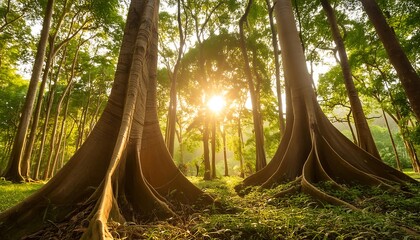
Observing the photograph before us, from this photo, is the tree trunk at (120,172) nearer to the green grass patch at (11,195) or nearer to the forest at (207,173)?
the forest at (207,173)

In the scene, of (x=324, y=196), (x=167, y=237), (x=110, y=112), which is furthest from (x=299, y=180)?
(x=110, y=112)

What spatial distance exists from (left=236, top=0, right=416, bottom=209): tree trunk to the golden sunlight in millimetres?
11433

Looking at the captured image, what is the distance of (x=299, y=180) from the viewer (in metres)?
4.43

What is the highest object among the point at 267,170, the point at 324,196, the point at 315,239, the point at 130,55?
the point at 130,55

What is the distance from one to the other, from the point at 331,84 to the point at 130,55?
68.6 ft

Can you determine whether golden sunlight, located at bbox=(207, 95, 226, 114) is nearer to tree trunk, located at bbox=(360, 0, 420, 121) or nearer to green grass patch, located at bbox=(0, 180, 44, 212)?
green grass patch, located at bbox=(0, 180, 44, 212)

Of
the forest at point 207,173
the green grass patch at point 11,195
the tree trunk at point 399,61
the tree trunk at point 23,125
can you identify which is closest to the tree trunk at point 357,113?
the forest at point 207,173

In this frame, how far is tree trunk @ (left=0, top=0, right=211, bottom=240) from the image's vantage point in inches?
97.0

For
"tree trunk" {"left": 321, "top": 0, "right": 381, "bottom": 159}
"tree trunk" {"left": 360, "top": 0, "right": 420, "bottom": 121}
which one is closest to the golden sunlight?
"tree trunk" {"left": 321, "top": 0, "right": 381, "bottom": 159}

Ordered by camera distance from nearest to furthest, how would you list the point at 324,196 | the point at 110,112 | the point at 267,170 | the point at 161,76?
1. the point at 324,196
2. the point at 110,112
3. the point at 267,170
4. the point at 161,76

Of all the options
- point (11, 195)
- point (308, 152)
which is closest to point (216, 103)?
point (308, 152)

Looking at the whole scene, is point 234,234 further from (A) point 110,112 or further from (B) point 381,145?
(B) point 381,145

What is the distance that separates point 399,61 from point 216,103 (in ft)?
48.7

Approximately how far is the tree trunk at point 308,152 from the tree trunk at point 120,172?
226 centimetres
